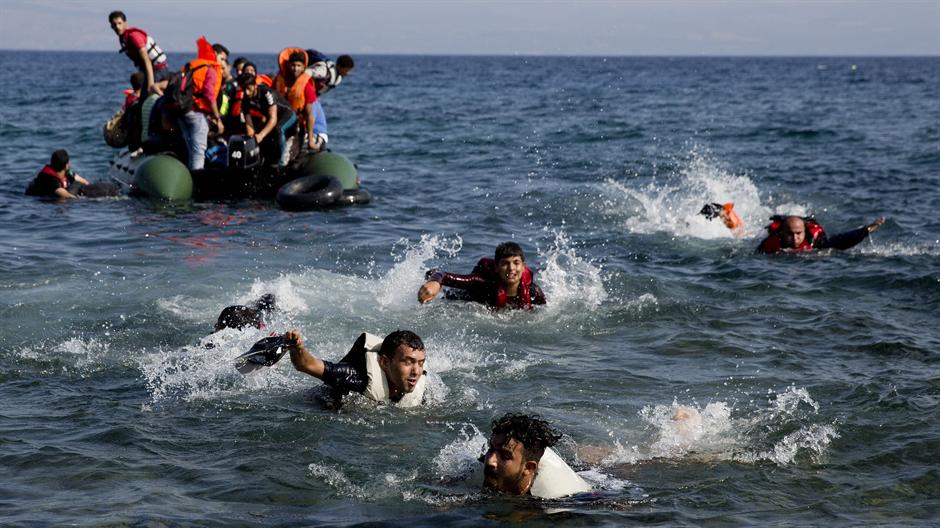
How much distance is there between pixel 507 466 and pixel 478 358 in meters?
3.29

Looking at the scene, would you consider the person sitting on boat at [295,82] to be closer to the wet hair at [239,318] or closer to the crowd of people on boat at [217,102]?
the crowd of people on boat at [217,102]

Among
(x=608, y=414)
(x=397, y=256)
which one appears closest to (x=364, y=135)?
(x=397, y=256)

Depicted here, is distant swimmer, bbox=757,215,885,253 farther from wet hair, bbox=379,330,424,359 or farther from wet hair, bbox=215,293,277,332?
wet hair, bbox=379,330,424,359

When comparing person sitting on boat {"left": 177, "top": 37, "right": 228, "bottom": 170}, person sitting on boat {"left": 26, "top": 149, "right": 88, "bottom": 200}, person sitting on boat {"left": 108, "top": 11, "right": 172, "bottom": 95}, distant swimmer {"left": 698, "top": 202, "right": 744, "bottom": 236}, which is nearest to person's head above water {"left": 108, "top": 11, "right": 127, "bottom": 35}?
person sitting on boat {"left": 108, "top": 11, "right": 172, "bottom": 95}

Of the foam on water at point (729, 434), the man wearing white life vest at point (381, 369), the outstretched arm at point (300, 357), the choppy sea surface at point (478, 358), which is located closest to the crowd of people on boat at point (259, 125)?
the choppy sea surface at point (478, 358)

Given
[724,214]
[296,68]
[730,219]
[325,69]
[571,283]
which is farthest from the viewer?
[325,69]

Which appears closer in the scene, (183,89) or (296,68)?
(183,89)

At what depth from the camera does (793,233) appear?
45.3ft

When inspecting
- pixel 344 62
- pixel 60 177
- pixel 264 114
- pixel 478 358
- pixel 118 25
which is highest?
pixel 118 25

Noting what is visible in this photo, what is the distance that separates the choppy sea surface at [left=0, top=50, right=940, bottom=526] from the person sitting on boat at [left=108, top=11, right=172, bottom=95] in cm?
198

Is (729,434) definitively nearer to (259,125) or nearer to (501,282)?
(501,282)

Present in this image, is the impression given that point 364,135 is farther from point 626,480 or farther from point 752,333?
point 626,480

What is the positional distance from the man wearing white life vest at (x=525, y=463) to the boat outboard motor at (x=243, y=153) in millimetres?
11271

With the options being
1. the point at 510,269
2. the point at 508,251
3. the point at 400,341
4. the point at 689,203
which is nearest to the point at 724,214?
the point at 689,203
